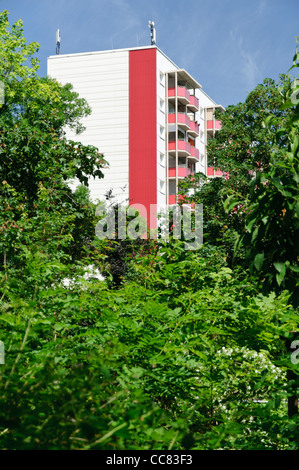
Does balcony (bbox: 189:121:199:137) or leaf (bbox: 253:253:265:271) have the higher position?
balcony (bbox: 189:121:199:137)

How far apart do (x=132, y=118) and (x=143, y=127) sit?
1.16 metres

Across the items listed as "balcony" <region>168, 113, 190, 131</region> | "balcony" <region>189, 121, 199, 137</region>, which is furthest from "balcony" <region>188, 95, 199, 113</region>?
"balcony" <region>168, 113, 190, 131</region>

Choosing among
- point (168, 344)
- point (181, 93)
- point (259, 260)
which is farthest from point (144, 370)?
point (181, 93)

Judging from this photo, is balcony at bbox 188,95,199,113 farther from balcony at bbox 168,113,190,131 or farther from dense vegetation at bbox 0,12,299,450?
dense vegetation at bbox 0,12,299,450

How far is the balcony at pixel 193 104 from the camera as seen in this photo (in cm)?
5191

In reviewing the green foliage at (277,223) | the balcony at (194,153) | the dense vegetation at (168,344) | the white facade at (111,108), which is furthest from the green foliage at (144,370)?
the balcony at (194,153)

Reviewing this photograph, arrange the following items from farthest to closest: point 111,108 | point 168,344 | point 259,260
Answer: point 111,108, point 168,344, point 259,260

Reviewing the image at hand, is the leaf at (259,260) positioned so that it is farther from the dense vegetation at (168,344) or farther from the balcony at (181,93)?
the balcony at (181,93)

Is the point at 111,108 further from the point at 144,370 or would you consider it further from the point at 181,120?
the point at 144,370

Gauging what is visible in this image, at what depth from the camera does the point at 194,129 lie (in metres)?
53.0

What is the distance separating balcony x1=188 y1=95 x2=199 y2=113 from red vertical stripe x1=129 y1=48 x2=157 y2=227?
23.1 ft

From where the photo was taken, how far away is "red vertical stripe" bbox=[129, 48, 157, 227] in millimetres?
44844
